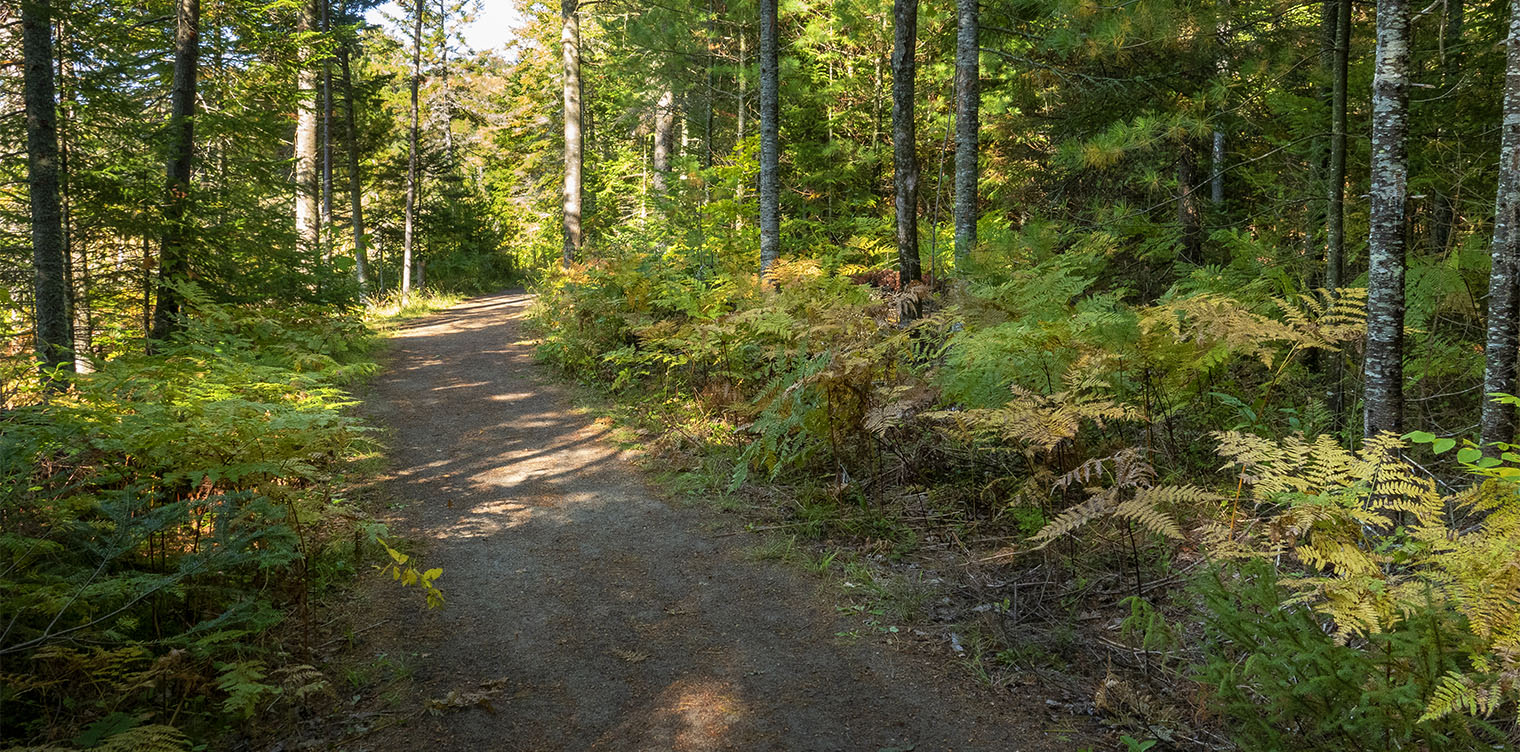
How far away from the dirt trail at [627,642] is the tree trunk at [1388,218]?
3.16 meters

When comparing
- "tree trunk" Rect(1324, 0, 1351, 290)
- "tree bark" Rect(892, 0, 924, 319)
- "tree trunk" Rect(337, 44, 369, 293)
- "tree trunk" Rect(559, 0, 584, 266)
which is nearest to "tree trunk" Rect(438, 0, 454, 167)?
"tree trunk" Rect(337, 44, 369, 293)

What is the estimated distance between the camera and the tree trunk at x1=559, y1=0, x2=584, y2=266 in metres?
18.7

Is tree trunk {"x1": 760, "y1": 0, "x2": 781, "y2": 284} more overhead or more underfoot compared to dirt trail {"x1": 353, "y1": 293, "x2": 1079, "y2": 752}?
more overhead

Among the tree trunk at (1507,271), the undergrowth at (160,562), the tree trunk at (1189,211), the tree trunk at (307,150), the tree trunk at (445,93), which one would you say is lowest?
the undergrowth at (160,562)

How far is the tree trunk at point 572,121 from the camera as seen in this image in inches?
736

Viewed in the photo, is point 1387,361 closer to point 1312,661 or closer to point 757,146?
point 1312,661

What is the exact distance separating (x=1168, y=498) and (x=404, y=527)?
5238 millimetres

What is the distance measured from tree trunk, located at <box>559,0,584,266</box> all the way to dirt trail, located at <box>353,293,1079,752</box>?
12.2 metres

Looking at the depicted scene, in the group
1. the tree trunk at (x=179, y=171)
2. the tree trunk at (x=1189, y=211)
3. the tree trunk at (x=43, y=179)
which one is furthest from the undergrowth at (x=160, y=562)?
the tree trunk at (x=1189, y=211)

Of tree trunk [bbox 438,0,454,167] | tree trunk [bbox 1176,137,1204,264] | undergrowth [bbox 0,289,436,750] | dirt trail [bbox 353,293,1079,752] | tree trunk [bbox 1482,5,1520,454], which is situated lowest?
dirt trail [bbox 353,293,1079,752]

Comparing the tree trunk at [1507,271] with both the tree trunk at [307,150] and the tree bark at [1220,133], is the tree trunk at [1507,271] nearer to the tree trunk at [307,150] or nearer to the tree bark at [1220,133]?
the tree bark at [1220,133]

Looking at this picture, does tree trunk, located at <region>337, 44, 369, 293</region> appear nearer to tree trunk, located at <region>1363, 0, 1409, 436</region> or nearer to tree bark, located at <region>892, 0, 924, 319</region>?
tree bark, located at <region>892, 0, 924, 319</region>

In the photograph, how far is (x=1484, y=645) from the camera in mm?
2721

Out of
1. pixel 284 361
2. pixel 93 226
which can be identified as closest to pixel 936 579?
pixel 284 361
